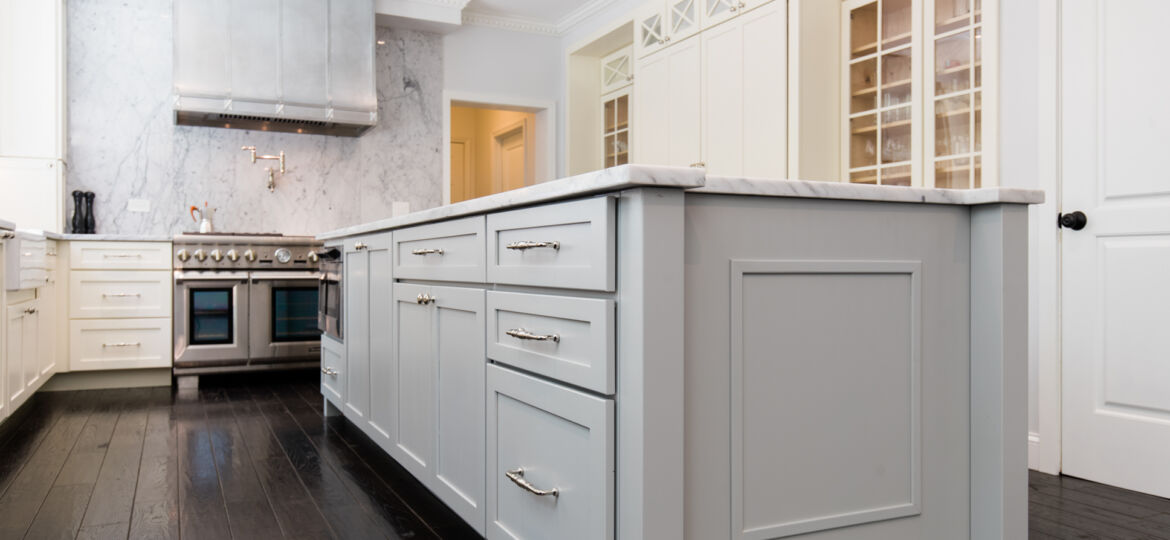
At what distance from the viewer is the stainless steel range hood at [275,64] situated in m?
4.39

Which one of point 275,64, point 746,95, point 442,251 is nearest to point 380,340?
point 442,251

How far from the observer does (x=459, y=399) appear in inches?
72.2

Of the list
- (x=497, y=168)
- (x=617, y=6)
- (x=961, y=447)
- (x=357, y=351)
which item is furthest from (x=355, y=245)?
(x=497, y=168)

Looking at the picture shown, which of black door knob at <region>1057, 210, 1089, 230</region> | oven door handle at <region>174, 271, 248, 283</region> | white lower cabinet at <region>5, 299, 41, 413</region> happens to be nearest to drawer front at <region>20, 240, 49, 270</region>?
white lower cabinet at <region>5, 299, 41, 413</region>

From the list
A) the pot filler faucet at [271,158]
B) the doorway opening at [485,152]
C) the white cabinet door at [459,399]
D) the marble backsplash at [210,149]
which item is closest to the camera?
the white cabinet door at [459,399]

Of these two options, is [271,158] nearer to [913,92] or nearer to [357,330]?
[357,330]

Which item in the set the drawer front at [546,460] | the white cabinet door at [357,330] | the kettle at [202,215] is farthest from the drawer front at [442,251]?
the kettle at [202,215]

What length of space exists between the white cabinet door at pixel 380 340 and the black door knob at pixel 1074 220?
2.20 m

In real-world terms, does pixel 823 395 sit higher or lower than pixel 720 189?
lower

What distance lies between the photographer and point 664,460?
1182 millimetres

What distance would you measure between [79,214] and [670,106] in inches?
134

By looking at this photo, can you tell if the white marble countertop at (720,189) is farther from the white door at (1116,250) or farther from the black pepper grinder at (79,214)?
the black pepper grinder at (79,214)

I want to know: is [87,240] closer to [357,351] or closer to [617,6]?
[357,351]

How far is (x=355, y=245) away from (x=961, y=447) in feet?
7.02
